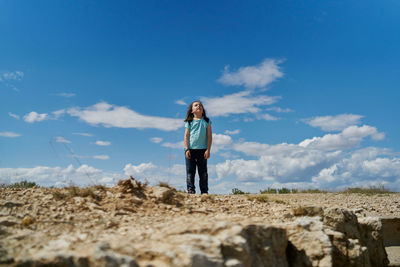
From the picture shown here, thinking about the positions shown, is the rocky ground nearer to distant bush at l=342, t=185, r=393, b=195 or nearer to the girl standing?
the girl standing

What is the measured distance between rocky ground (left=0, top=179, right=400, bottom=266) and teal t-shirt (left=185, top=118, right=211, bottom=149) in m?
2.09

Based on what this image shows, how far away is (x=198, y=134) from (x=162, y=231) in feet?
17.1

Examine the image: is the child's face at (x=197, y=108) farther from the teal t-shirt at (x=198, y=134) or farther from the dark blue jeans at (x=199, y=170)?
the dark blue jeans at (x=199, y=170)

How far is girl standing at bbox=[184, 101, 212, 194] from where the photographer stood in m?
9.27

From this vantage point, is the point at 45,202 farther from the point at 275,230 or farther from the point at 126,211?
the point at 275,230

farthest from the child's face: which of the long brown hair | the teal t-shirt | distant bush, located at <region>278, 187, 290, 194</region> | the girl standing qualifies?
distant bush, located at <region>278, 187, 290, 194</region>

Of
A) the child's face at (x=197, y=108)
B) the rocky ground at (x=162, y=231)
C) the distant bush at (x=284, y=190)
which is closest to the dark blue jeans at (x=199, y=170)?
Result: the child's face at (x=197, y=108)

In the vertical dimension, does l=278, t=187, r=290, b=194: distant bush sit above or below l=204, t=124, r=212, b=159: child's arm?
below

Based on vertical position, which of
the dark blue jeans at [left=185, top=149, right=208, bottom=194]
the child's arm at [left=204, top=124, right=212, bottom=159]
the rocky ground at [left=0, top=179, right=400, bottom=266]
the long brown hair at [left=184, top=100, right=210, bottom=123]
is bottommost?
the rocky ground at [left=0, top=179, right=400, bottom=266]

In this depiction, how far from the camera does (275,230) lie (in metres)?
4.96

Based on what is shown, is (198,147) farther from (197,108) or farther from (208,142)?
(197,108)

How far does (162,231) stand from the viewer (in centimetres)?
430

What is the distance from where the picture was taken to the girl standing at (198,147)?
30.4 feet

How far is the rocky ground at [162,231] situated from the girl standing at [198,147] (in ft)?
5.48
